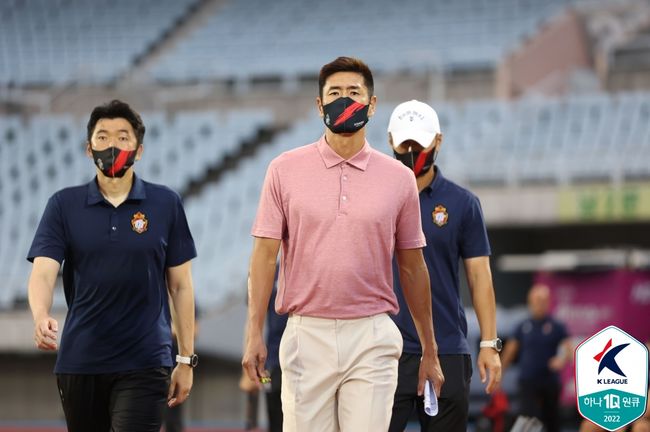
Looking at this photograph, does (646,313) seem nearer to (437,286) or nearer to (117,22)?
(437,286)

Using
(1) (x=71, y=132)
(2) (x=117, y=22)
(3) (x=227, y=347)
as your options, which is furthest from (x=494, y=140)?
(2) (x=117, y=22)

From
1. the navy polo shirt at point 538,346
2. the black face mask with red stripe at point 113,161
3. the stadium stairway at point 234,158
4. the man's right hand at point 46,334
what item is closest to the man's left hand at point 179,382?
the man's right hand at point 46,334

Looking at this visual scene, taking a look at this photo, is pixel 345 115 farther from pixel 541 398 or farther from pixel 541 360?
pixel 541 398

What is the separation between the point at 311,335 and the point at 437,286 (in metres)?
1.60

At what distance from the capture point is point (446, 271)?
22.3ft

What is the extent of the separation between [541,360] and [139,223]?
7.74 metres

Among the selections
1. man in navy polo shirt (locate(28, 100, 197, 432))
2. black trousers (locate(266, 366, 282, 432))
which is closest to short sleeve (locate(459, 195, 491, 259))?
man in navy polo shirt (locate(28, 100, 197, 432))

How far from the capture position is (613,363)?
7426mm

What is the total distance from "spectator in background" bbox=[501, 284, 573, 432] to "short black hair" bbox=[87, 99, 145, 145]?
7530 millimetres

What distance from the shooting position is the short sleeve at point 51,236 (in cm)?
615

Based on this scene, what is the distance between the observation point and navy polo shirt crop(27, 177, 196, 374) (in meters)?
6.16

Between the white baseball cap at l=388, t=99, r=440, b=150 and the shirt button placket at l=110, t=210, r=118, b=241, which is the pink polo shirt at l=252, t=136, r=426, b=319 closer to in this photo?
the shirt button placket at l=110, t=210, r=118, b=241

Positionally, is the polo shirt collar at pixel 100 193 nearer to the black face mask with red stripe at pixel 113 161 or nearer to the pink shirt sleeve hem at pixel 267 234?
the black face mask with red stripe at pixel 113 161

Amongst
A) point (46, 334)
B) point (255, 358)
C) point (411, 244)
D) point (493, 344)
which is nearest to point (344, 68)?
point (411, 244)
